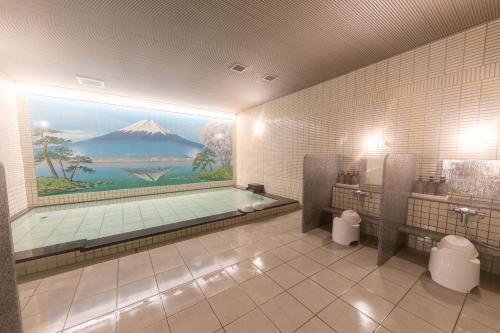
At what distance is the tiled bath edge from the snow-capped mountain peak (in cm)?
380

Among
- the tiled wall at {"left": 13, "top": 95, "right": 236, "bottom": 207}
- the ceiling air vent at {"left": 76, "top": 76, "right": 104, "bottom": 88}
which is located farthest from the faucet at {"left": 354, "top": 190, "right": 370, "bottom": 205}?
the tiled wall at {"left": 13, "top": 95, "right": 236, "bottom": 207}

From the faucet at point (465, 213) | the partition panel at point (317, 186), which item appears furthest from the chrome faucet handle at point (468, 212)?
the partition panel at point (317, 186)

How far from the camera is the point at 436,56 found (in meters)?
2.38

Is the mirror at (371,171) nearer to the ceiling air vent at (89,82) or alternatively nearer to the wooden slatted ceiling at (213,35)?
the wooden slatted ceiling at (213,35)

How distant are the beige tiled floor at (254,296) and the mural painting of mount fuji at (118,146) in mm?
3605

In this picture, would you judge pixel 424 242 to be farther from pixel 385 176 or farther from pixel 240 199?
pixel 240 199

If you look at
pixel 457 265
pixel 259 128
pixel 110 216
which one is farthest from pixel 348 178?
pixel 110 216

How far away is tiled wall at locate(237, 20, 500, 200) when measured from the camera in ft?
6.84

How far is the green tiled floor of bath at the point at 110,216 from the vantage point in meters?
2.86

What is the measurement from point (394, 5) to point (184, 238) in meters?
3.81

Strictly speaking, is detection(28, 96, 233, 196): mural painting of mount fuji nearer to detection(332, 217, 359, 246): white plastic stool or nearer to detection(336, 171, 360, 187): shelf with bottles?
detection(336, 171, 360, 187): shelf with bottles

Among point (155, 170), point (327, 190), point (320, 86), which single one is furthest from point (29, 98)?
point (327, 190)

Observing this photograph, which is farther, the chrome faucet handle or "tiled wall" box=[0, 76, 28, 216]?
"tiled wall" box=[0, 76, 28, 216]

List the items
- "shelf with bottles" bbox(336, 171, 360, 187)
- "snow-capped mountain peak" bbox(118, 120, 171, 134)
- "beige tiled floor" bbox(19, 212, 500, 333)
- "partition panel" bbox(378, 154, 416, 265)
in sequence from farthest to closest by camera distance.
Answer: "snow-capped mountain peak" bbox(118, 120, 171, 134), "shelf with bottles" bbox(336, 171, 360, 187), "partition panel" bbox(378, 154, 416, 265), "beige tiled floor" bbox(19, 212, 500, 333)
